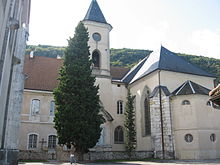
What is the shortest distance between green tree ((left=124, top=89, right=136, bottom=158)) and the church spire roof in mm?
10803

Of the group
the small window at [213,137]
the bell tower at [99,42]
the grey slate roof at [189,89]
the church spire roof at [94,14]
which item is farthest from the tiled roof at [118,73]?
the small window at [213,137]

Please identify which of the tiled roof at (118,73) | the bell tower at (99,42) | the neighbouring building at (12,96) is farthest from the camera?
the tiled roof at (118,73)

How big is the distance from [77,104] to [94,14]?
16.7m

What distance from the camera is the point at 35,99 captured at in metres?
28.2

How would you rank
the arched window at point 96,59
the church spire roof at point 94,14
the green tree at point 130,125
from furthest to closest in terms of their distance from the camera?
the church spire roof at point 94,14
the arched window at point 96,59
the green tree at point 130,125

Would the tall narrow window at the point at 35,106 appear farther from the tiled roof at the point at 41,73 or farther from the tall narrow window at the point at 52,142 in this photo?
the tall narrow window at the point at 52,142

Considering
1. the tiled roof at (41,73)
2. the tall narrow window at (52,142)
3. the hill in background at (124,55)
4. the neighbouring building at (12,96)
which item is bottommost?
the tall narrow window at (52,142)

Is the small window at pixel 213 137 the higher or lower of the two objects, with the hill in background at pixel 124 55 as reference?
lower

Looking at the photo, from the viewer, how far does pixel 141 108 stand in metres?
29.4

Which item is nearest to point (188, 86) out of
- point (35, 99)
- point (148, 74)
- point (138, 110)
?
point (148, 74)

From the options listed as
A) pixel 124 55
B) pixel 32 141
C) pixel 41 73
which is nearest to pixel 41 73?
pixel 41 73

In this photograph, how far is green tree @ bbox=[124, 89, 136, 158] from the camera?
28.1 meters

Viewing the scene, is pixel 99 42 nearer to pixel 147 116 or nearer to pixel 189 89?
pixel 147 116

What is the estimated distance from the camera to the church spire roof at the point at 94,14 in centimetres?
3338
